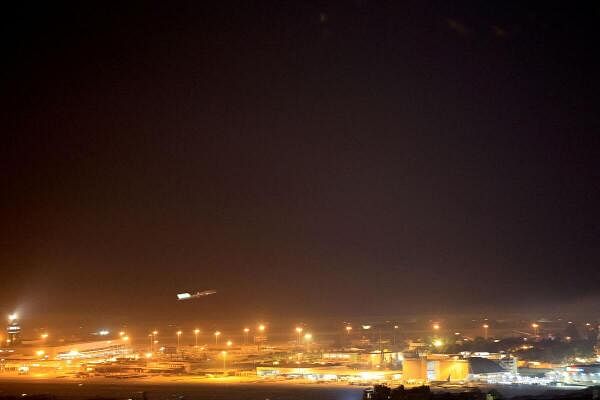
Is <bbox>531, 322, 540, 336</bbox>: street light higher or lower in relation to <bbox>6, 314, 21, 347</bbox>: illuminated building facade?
lower

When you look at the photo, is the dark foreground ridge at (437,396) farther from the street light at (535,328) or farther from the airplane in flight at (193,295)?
the airplane in flight at (193,295)

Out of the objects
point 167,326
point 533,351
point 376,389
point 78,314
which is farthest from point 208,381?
point 78,314

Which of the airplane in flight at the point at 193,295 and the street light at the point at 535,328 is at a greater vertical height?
the airplane in flight at the point at 193,295

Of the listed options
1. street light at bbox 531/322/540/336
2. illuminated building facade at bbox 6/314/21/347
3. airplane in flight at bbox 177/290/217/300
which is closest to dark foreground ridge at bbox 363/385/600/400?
illuminated building facade at bbox 6/314/21/347

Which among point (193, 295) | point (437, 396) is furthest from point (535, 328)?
point (437, 396)

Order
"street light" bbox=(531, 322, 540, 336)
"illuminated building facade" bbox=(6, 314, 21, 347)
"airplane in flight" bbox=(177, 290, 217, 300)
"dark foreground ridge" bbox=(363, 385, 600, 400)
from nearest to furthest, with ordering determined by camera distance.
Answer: "dark foreground ridge" bbox=(363, 385, 600, 400) < "illuminated building facade" bbox=(6, 314, 21, 347) < "street light" bbox=(531, 322, 540, 336) < "airplane in flight" bbox=(177, 290, 217, 300)

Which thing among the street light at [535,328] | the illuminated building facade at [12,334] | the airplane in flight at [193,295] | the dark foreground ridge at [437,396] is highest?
the airplane in flight at [193,295]

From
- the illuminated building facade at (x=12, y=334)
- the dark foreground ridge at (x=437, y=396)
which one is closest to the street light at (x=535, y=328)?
the dark foreground ridge at (x=437, y=396)

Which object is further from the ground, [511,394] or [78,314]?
[78,314]

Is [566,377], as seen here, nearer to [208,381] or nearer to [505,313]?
[208,381]

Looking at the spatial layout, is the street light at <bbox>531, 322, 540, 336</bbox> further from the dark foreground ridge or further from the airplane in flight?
the dark foreground ridge

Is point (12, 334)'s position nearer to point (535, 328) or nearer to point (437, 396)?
point (437, 396)
